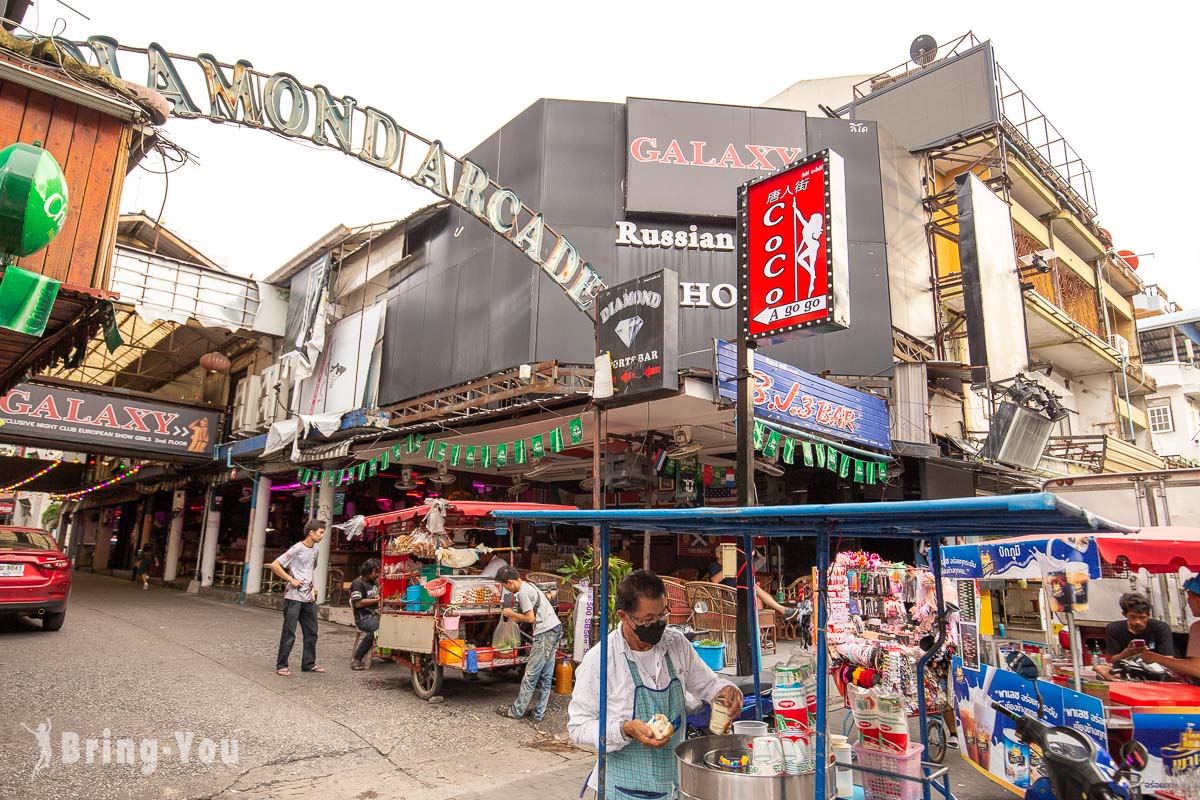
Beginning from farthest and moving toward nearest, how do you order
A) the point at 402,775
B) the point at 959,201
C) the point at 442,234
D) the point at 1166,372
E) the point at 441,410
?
1. the point at 1166,372
2. the point at 442,234
3. the point at 959,201
4. the point at 441,410
5. the point at 402,775

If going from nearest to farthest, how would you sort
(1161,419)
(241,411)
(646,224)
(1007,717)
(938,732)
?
1. (1007,717)
2. (938,732)
3. (646,224)
4. (241,411)
5. (1161,419)

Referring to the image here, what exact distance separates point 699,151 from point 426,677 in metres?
11.6

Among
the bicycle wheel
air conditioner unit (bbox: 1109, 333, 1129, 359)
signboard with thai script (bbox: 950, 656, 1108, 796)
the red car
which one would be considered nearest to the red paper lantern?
the red car

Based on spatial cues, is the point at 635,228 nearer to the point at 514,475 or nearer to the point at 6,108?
the point at 514,475

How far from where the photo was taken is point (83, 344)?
7.32 metres

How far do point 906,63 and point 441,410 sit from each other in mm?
16097

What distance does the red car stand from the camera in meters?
10.6

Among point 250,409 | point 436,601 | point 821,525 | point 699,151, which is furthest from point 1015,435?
point 250,409

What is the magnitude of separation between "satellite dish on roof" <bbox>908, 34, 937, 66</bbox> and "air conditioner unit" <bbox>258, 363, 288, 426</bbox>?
20.2 meters

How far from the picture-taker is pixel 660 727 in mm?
3227

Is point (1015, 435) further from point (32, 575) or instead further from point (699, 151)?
point (32, 575)

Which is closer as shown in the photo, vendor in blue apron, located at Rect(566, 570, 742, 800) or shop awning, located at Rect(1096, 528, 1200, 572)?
vendor in blue apron, located at Rect(566, 570, 742, 800)

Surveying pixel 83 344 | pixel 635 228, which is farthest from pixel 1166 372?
pixel 83 344
